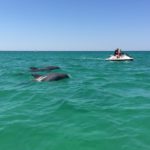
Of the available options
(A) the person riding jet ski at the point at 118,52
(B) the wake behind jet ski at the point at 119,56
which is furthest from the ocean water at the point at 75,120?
(B) the wake behind jet ski at the point at 119,56

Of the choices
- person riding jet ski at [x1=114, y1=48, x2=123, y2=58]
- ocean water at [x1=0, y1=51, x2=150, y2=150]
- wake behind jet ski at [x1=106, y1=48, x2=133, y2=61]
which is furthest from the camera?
wake behind jet ski at [x1=106, y1=48, x2=133, y2=61]

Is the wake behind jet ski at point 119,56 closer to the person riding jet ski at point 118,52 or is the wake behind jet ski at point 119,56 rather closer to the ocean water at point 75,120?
the person riding jet ski at point 118,52

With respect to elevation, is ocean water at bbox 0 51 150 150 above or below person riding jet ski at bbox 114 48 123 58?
below

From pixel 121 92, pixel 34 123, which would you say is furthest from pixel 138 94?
pixel 34 123

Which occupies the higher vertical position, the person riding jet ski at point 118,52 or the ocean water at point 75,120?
the person riding jet ski at point 118,52

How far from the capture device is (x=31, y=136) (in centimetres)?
831

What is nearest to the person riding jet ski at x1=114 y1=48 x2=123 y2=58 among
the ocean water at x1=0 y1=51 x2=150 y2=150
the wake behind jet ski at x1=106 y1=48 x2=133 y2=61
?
the wake behind jet ski at x1=106 y1=48 x2=133 y2=61

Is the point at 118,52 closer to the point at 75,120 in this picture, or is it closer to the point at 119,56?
the point at 119,56

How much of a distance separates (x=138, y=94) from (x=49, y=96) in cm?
466

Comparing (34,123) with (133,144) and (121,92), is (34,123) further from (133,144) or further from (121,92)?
(121,92)

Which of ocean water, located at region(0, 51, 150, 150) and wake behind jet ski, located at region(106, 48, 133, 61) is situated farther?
wake behind jet ski, located at region(106, 48, 133, 61)

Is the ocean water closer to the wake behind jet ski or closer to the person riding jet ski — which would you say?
the person riding jet ski

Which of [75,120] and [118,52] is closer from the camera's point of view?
[75,120]

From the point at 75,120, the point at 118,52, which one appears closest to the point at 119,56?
the point at 118,52
